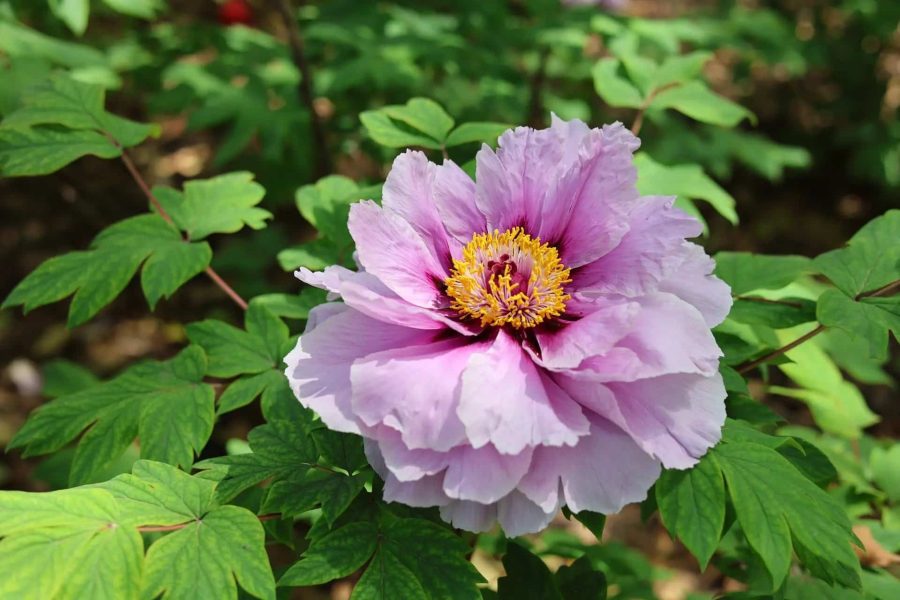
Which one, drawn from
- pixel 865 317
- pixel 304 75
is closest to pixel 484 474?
pixel 865 317

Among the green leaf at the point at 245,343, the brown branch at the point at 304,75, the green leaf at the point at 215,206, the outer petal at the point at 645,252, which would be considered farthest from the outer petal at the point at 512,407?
the brown branch at the point at 304,75

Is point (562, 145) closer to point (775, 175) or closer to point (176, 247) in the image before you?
point (176, 247)

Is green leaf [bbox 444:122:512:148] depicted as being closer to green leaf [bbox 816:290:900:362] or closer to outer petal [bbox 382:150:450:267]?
outer petal [bbox 382:150:450:267]

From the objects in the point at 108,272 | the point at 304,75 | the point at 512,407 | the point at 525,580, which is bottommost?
A: the point at 525,580

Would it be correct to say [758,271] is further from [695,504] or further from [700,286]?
[695,504]

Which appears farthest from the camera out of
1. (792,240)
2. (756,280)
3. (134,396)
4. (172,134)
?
(172,134)

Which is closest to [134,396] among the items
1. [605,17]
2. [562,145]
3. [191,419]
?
[191,419]
